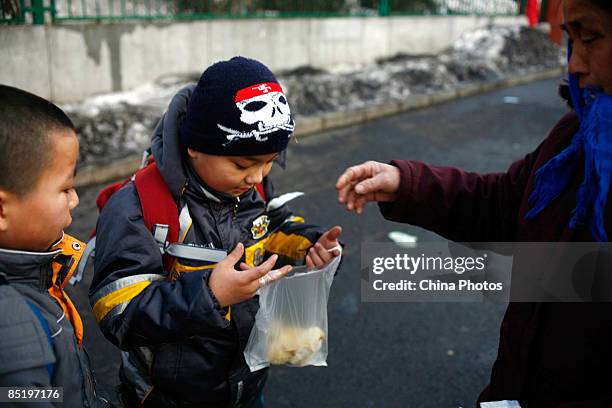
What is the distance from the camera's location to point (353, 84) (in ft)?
31.3

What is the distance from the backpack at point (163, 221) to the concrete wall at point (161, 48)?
5.17 m

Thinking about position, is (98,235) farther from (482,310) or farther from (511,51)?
(511,51)

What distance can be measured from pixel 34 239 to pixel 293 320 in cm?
86

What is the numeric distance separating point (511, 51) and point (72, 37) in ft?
31.3

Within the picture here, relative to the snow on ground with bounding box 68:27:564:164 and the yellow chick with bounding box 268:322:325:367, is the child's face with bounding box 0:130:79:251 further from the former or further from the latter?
the snow on ground with bounding box 68:27:564:164

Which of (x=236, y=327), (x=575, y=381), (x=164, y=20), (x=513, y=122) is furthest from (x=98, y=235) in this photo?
(x=513, y=122)

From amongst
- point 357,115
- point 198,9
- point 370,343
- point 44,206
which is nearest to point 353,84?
point 357,115

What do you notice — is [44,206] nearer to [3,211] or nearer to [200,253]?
[3,211]

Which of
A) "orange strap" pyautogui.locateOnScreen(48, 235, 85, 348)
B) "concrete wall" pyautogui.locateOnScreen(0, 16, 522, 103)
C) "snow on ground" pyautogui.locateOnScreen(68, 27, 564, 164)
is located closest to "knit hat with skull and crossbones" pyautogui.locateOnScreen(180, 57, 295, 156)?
"orange strap" pyautogui.locateOnScreen(48, 235, 85, 348)

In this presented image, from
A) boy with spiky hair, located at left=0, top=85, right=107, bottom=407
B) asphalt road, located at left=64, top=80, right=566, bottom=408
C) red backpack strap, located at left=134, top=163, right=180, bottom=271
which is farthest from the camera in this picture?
asphalt road, located at left=64, top=80, right=566, bottom=408

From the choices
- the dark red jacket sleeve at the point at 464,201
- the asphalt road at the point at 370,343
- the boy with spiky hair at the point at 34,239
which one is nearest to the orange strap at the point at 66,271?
the boy with spiky hair at the point at 34,239

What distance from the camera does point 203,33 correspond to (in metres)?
8.31

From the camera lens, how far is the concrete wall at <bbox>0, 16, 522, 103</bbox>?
6480mm

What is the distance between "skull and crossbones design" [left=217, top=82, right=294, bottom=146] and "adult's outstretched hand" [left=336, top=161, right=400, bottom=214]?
33cm
